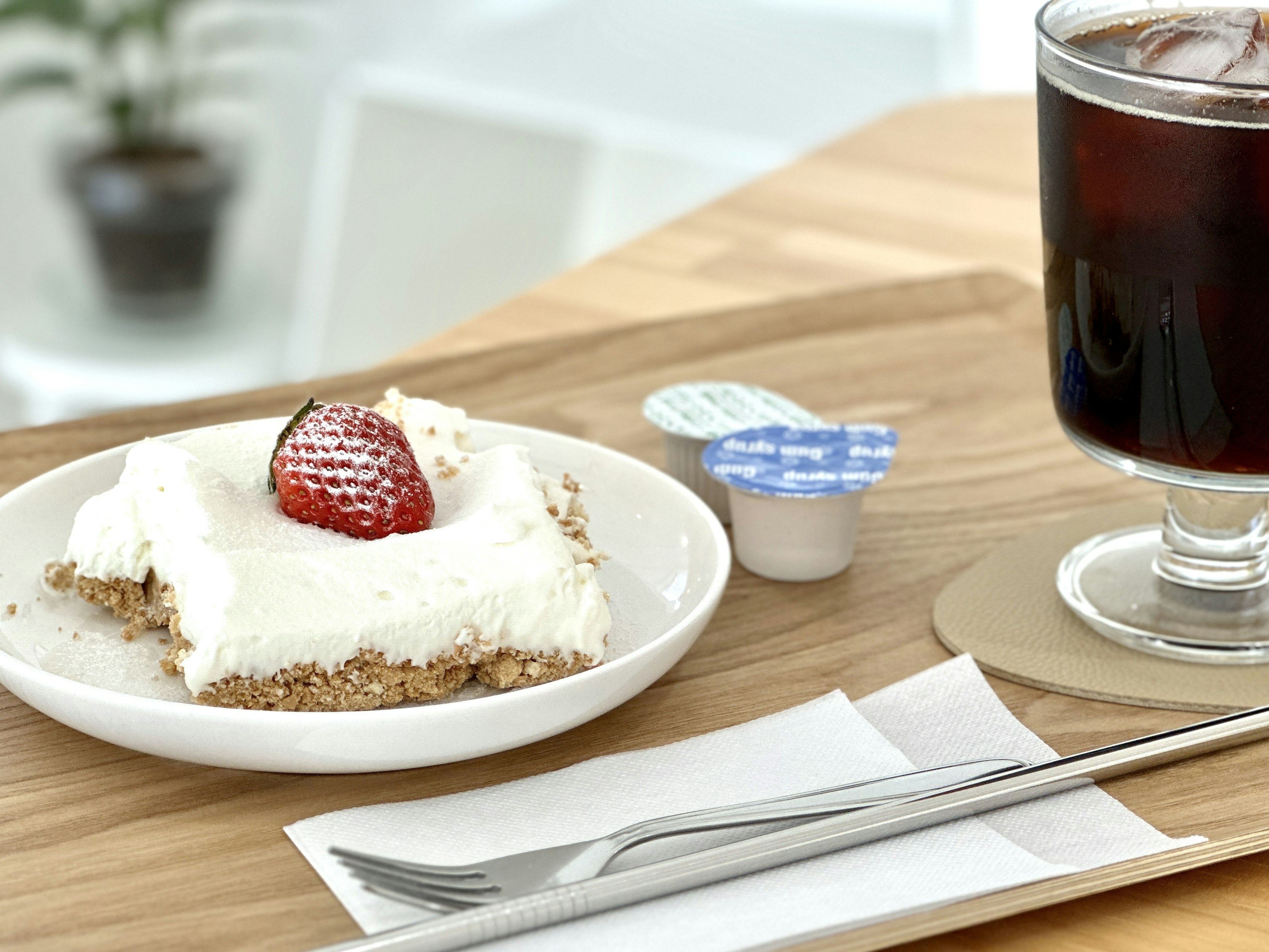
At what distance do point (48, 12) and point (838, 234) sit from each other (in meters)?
1.88

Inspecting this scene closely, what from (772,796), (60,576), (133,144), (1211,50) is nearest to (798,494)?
(772,796)

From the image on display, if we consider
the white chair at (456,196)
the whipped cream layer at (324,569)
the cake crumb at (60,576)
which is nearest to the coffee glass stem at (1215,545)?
the whipped cream layer at (324,569)

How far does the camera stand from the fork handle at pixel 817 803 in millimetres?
755

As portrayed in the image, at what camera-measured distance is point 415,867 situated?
0.71 metres

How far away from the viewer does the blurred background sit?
10.0 ft

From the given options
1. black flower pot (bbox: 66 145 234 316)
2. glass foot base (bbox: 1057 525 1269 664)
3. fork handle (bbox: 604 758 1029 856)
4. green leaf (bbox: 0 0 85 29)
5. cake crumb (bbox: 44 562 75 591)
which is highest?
glass foot base (bbox: 1057 525 1269 664)

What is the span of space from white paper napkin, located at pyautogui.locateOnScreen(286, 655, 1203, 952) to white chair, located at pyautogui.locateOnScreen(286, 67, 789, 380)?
265 cm

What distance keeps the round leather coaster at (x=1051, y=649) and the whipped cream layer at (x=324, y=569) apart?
0.27 meters

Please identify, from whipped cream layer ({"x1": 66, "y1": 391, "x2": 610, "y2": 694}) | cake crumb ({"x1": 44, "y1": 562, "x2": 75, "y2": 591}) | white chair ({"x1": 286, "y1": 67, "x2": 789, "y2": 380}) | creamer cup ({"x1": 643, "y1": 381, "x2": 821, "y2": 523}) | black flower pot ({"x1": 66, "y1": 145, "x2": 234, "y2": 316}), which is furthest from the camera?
white chair ({"x1": 286, "y1": 67, "x2": 789, "y2": 380})

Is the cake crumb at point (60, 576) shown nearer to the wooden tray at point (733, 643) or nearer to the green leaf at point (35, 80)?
the wooden tray at point (733, 643)

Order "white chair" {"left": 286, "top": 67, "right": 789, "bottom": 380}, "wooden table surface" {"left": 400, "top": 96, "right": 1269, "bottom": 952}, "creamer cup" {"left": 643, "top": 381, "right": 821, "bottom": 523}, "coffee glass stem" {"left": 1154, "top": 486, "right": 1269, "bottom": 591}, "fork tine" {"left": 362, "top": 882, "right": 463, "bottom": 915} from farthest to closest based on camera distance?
"white chair" {"left": 286, "top": 67, "right": 789, "bottom": 380}
"wooden table surface" {"left": 400, "top": 96, "right": 1269, "bottom": 952}
"creamer cup" {"left": 643, "top": 381, "right": 821, "bottom": 523}
"coffee glass stem" {"left": 1154, "top": 486, "right": 1269, "bottom": 591}
"fork tine" {"left": 362, "top": 882, "right": 463, "bottom": 915}

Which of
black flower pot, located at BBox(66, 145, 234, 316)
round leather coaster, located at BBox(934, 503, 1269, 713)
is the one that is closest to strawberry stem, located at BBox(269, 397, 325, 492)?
round leather coaster, located at BBox(934, 503, 1269, 713)

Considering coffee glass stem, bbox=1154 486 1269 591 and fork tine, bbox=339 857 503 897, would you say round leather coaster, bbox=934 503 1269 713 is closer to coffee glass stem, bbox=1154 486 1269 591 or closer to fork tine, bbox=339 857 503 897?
coffee glass stem, bbox=1154 486 1269 591

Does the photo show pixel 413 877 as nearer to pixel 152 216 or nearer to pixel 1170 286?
pixel 1170 286
